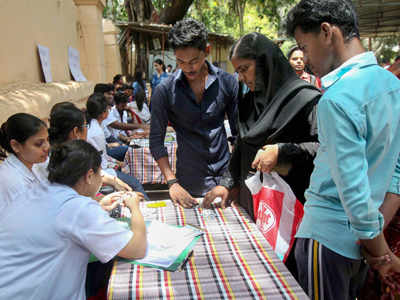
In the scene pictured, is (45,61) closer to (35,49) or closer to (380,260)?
(35,49)

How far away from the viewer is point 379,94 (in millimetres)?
923

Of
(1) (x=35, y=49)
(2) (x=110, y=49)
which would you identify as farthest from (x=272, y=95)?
(2) (x=110, y=49)

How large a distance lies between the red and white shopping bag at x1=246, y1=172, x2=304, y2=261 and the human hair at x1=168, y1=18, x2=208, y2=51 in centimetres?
82

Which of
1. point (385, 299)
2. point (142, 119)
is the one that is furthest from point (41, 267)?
point (142, 119)

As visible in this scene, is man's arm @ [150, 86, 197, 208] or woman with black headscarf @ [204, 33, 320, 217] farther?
man's arm @ [150, 86, 197, 208]

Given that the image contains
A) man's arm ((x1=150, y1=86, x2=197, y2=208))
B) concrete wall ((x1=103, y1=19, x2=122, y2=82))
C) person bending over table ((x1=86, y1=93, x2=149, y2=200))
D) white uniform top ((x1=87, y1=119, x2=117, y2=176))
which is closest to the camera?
man's arm ((x1=150, y1=86, x2=197, y2=208))

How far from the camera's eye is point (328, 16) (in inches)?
39.3

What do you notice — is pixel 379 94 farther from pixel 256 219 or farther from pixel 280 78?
pixel 256 219

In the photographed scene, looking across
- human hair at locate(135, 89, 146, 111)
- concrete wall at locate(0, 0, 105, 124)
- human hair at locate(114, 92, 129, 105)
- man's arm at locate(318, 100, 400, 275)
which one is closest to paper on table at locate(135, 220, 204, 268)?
man's arm at locate(318, 100, 400, 275)

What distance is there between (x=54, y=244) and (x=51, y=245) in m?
0.01

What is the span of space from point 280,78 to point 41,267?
1.33 m

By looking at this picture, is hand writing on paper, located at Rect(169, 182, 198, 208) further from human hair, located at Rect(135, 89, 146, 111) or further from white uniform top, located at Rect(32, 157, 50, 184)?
human hair, located at Rect(135, 89, 146, 111)

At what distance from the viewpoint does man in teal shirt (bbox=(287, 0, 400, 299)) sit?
2.95 ft

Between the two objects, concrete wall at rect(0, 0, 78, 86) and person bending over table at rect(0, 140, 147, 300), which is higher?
concrete wall at rect(0, 0, 78, 86)
